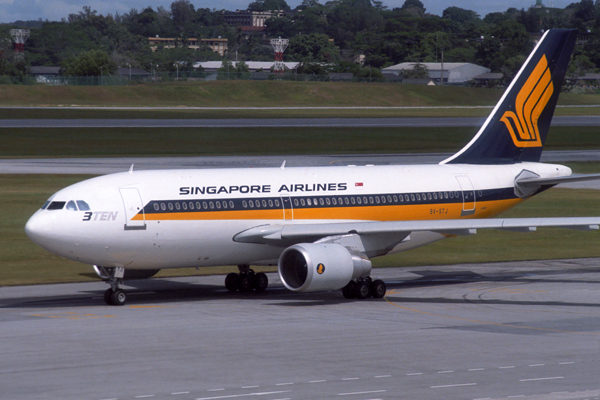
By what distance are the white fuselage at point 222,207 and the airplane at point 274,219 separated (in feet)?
0.12

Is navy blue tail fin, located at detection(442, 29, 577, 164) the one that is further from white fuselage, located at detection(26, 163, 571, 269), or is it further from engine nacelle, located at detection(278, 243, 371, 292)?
engine nacelle, located at detection(278, 243, 371, 292)

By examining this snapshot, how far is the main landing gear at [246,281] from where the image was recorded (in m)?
32.1

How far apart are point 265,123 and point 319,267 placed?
92303mm

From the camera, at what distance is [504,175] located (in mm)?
36062

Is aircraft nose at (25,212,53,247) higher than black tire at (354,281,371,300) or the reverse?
higher

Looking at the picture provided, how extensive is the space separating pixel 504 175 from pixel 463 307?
30.5 feet

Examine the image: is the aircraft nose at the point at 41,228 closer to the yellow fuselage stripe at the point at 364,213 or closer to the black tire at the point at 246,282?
the yellow fuselage stripe at the point at 364,213

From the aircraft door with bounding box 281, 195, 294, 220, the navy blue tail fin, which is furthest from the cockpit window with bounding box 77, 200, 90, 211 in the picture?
the navy blue tail fin

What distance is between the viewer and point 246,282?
105 ft

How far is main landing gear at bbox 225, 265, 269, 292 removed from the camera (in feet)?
105

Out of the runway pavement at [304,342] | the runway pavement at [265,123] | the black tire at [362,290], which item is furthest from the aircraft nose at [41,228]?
the runway pavement at [265,123]

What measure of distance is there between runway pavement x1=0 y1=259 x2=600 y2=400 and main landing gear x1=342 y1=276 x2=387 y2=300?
0.39m

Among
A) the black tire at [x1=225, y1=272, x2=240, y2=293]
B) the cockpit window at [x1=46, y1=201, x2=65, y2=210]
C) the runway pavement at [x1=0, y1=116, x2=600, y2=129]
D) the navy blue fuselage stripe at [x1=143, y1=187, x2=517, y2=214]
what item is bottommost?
the runway pavement at [x1=0, y1=116, x2=600, y2=129]

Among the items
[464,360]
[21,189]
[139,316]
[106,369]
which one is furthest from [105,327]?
[21,189]
